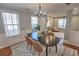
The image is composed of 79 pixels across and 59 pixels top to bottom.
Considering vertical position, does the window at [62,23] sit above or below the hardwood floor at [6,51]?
above

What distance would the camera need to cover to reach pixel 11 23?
4.36 feet

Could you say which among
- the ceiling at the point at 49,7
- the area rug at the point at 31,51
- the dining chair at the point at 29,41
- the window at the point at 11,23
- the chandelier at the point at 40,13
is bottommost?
the area rug at the point at 31,51

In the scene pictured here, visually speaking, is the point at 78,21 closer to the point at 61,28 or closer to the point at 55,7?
the point at 61,28

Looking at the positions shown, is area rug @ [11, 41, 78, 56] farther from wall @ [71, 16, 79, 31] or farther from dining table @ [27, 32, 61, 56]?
wall @ [71, 16, 79, 31]

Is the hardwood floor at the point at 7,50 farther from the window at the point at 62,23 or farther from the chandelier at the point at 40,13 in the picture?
the chandelier at the point at 40,13

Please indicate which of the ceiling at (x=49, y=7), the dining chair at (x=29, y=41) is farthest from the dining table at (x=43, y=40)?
the ceiling at (x=49, y=7)

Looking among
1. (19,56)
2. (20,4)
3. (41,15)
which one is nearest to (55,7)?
(41,15)

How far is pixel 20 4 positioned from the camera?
1.25m

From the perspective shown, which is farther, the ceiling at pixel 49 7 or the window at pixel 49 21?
the window at pixel 49 21

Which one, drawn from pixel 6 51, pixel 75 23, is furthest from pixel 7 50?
pixel 75 23

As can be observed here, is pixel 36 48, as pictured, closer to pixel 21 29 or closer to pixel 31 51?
pixel 31 51

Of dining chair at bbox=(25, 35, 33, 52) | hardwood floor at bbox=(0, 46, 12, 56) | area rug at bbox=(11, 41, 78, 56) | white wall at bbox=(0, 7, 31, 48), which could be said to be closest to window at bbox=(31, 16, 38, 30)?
white wall at bbox=(0, 7, 31, 48)

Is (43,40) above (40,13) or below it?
below

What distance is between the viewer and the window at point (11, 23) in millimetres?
1261
